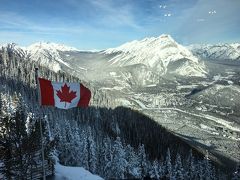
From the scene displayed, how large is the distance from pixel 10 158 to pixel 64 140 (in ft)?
258

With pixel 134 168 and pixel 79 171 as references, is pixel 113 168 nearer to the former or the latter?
pixel 134 168

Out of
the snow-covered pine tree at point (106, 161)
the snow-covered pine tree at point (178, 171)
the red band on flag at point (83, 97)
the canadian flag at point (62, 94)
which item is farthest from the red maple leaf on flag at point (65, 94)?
the snow-covered pine tree at point (178, 171)

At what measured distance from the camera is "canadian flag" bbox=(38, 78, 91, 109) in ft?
94.0

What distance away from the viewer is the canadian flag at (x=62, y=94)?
28656 millimetres

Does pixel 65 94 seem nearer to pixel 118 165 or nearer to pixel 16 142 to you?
pixel 16 142

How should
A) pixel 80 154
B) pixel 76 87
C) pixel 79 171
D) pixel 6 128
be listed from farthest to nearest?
pixel 80 154 → pixel 79 171 → pixel 6 128 → pixel 76 87

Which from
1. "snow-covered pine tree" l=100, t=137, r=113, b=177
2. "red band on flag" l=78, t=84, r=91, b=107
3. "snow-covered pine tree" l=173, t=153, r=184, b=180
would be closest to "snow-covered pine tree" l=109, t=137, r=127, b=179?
"snow-covered pine tree" l=100, t=137, r=113, b=177

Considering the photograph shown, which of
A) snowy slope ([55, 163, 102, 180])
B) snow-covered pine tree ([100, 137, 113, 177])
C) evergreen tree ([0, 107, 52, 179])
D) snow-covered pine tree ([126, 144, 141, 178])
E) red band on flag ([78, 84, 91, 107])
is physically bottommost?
snow-covered pine tree ([126, 144, 141, 178])

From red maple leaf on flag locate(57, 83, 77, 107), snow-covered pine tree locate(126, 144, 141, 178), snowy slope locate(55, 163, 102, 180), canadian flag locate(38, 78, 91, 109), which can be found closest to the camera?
canadian flag locate(38, 78, 91, 109)

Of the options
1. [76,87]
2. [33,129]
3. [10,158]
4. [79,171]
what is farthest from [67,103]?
[79,171]

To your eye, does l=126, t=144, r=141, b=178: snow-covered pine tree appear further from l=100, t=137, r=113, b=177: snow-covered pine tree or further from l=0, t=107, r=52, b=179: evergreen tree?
l=0, t=107, r=52, b=179: evergreen tree

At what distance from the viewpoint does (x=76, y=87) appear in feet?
101

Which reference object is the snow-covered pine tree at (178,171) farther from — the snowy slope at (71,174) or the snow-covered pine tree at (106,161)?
the snowy slope at (71,174)

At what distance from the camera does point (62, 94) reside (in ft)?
98.1
